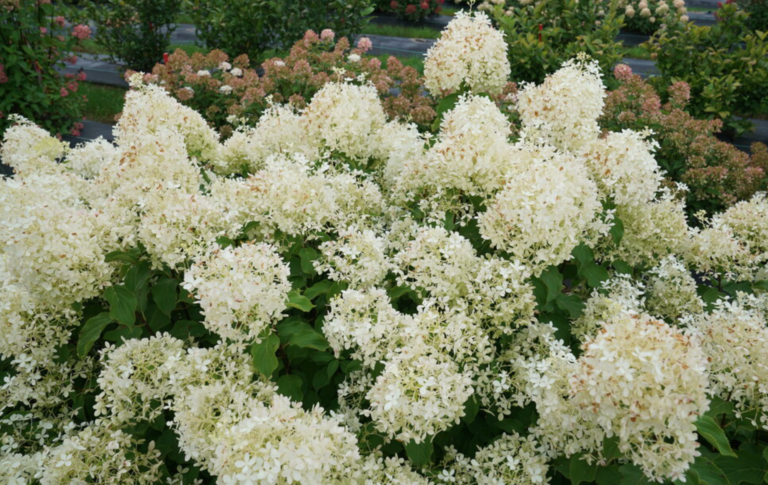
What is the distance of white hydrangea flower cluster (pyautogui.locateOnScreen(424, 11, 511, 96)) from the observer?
341 cm

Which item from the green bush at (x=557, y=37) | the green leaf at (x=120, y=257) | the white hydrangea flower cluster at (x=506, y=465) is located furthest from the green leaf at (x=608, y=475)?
the green bush at (x=557, y=37)

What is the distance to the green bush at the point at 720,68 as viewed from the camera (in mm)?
A: 7711

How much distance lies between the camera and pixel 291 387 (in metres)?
2.50

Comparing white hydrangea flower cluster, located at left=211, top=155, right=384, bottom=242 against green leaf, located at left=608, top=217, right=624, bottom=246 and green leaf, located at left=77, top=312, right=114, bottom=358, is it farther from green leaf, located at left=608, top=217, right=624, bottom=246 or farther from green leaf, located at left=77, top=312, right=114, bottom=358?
green leaf, located at left=608, top=217, right=624, bottom=246

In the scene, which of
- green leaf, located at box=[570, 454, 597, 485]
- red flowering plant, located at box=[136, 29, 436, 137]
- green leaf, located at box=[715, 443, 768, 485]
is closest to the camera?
green leaf, located at box=[570, 454, 597, 485]

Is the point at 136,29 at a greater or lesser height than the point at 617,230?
lesser

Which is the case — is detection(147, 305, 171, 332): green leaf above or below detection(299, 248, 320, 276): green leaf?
below

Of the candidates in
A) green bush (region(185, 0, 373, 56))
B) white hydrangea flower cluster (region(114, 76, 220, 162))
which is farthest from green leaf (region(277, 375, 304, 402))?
green bush (region(185, 0, 373, 56))

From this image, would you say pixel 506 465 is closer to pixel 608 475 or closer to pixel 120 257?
pixel 608 475

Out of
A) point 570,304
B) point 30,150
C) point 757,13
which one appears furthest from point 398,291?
point 757,13

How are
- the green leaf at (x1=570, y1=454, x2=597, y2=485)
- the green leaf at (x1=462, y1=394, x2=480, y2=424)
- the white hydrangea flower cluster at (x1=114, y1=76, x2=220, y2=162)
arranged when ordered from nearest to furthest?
the green leaf at (x1=570, y1=454, x2=597, y2=485), the green leaf at (x1=462, y1=394, x2=480, y2=424), the white hydrangea flower cluster at (x1=114, y1=76, x2=220, y2=162)

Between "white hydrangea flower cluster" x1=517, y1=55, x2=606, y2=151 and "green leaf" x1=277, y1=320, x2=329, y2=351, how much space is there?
1.53 metres

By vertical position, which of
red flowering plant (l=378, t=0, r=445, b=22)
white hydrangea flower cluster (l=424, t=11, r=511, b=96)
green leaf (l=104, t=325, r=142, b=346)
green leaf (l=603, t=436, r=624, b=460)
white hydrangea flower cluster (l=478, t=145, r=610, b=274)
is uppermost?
white hydrangea flower cluster (l=424, t=11, r=511, b=96)

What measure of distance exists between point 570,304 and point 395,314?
35.9 inches
